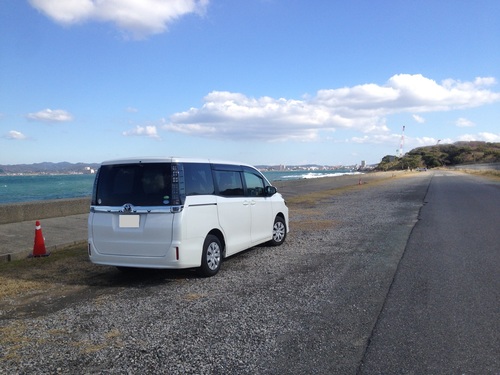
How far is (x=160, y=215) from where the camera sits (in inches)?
242

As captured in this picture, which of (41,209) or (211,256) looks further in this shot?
(41,209)

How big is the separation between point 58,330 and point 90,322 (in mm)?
347

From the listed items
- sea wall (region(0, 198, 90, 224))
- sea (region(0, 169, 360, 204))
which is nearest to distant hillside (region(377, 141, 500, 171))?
sea (region(0, 169, 360, 204))

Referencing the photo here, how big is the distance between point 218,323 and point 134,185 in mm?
2767

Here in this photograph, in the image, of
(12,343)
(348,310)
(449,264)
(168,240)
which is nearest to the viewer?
(12,343)

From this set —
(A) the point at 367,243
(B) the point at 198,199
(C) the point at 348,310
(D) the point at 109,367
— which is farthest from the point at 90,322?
(A) the point at 367,243

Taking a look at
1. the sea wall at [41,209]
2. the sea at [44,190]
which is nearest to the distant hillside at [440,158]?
the sea at [44,190]

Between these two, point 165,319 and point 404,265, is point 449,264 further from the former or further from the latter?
point 165,319

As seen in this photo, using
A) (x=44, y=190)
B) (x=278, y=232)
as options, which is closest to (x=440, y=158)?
(x=44, y=190)

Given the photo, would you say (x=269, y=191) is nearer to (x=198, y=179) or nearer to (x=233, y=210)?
(x=233, y=210)

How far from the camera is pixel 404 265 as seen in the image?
7156mm

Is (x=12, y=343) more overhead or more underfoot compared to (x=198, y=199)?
more underfoot

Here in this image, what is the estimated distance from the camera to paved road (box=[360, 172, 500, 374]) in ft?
11.9

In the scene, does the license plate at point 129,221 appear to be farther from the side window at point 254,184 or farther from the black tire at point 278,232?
the black tire at point 278,232
